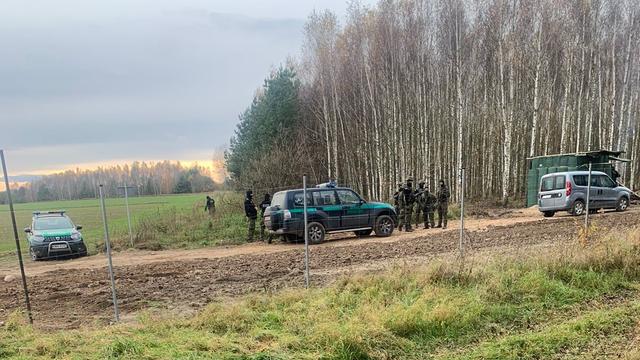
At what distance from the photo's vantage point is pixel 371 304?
6.07 metres

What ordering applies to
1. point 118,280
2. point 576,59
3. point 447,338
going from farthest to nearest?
point 576,59, point 118,280, point 447,338

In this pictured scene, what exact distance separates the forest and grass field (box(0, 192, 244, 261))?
3.62 m

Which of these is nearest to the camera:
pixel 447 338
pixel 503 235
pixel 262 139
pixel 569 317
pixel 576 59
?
pixel 447 338

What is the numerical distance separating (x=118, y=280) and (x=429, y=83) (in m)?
23.3

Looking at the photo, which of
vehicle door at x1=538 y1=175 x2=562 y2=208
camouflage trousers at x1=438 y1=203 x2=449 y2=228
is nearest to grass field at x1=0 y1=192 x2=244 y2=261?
camouflage trousers at x1=438 y1=203 x2=449 y2=228

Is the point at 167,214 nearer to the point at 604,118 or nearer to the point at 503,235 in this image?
the point at 503,235

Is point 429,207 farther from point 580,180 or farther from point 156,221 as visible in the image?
point 156,221

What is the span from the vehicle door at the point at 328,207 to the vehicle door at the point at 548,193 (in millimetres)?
8804

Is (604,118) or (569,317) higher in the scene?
(604,118)

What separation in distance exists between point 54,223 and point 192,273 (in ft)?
Result: 23.1

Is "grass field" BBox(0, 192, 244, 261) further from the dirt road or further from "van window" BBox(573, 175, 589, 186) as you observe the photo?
"van window" BBox(573, 175, 589, 186)

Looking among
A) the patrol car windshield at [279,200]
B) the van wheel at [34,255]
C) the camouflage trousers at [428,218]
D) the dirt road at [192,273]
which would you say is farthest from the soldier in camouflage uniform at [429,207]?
the van wheel at [34,255]

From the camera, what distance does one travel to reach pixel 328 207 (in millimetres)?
15406

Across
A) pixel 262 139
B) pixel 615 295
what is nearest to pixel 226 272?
pixel 615 295
